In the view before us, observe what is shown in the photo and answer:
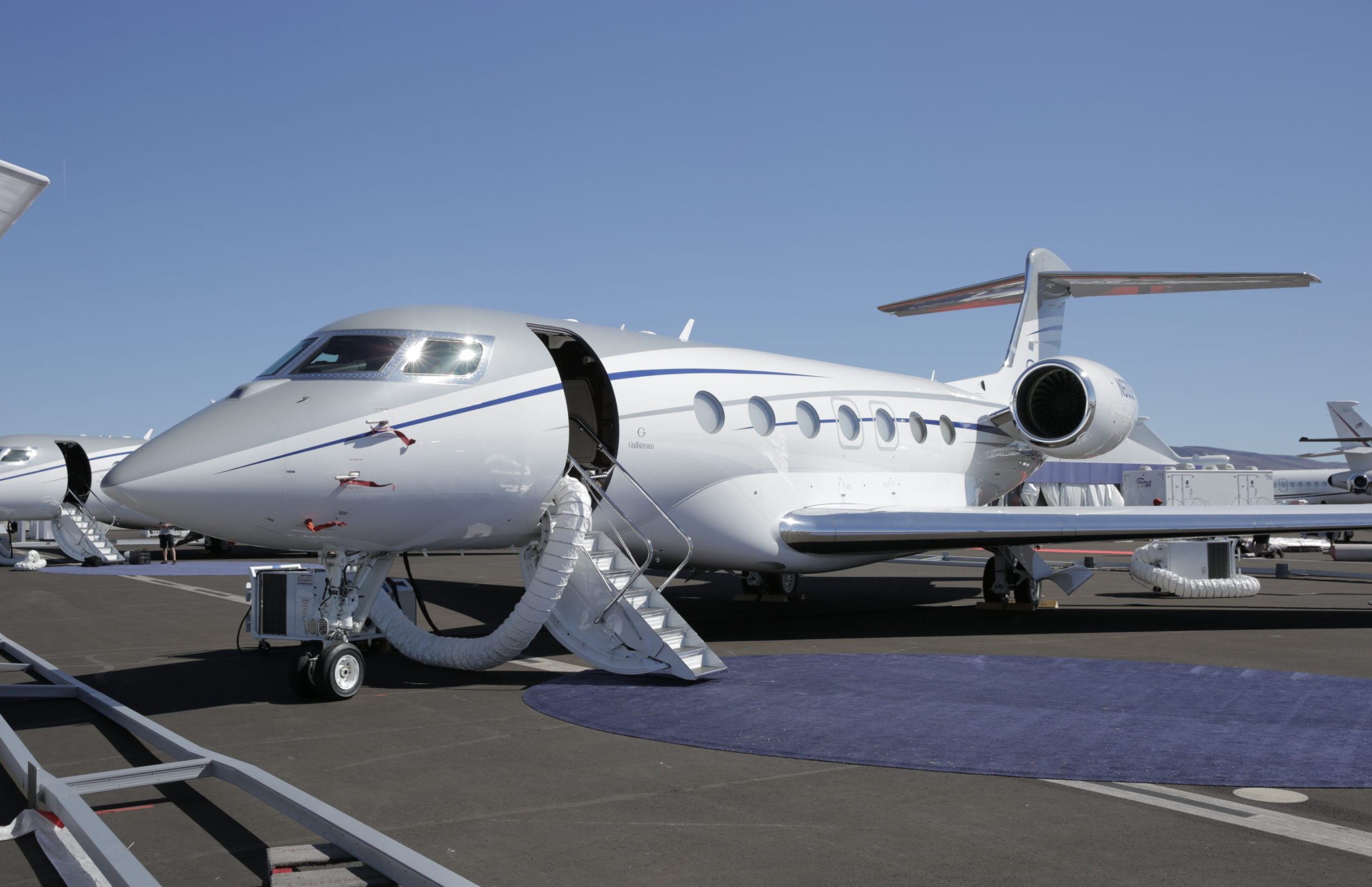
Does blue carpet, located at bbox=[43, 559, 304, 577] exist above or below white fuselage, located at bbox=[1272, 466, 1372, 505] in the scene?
below

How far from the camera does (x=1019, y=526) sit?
467 inches

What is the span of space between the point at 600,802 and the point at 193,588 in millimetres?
17666

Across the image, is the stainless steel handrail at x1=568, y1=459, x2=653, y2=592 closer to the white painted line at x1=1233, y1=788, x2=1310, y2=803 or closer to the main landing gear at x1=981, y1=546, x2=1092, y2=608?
the white painted line at x1=1233, y1=788, x2=1310, y2=803

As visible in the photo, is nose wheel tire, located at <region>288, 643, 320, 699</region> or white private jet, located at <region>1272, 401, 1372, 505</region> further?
white private jet, located at <region>1272, 401, 1372, 505</region>

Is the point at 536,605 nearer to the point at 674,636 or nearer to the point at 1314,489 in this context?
the point at 674,636

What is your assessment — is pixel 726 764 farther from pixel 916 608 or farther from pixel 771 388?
pixel 916 608

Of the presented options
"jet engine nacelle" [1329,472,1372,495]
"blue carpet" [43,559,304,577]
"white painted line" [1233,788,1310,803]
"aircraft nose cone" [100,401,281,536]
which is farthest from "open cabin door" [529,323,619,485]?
"jet engine nacelle" [1329,472,1372,495]

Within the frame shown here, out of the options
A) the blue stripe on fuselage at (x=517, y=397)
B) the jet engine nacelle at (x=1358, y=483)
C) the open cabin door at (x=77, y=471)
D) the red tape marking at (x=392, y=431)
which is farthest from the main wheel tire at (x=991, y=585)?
the jet engine nacelle at (x=1358, y=483)

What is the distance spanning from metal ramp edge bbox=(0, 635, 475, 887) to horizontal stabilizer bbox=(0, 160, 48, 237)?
9.30 ft

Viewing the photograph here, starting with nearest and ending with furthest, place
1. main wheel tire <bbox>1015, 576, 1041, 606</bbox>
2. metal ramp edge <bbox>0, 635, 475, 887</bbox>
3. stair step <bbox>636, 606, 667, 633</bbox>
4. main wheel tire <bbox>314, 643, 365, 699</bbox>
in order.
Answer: metal ramp edge <bbox>0, 635, 475, 887</bbox>
main wheel tire <bbox>314, 643, 365, 699</bbox>
stair step <bbox>636, 606, 667, 633</bbox>
main wheel tire <bbox>1015, 576, 1041, 606</bbox>

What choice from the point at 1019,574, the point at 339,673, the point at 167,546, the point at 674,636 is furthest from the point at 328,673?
the point at 167,546

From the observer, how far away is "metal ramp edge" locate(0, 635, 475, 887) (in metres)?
3.87

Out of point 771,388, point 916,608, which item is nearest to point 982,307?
point 916,608

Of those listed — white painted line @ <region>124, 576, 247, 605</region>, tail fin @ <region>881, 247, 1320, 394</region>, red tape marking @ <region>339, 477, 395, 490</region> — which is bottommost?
white painted line @ <region>124, 576, 247, 605</region>
